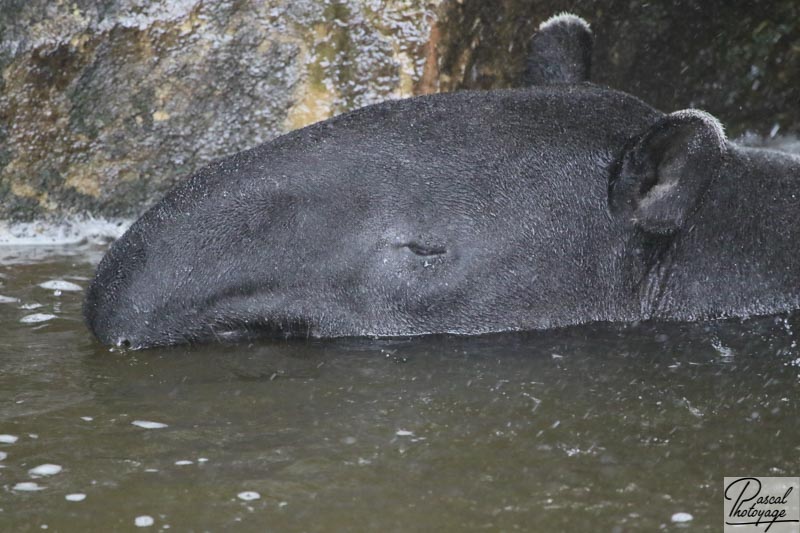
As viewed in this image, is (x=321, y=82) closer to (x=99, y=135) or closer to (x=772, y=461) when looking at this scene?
(x=99, y=135)

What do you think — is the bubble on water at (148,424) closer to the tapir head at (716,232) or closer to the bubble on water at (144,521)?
the bubble on water at (144,521)

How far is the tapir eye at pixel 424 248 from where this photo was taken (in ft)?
15.0

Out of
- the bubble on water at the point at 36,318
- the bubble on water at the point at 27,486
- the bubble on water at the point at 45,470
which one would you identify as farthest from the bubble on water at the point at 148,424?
the bubble on water at the point at 36,318

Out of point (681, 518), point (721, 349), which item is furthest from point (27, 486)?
point (721, 349)

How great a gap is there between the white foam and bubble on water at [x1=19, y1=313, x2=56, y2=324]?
156cm

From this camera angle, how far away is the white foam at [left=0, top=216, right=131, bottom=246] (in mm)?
6566

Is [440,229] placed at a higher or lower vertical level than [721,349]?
higher

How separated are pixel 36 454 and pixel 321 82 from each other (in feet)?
12.1

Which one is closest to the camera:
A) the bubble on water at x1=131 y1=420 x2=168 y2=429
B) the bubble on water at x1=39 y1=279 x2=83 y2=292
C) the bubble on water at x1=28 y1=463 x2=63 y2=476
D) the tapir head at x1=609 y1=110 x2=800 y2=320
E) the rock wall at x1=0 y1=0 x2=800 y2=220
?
the bubble on water at x1=28 y1=463 x2=63 y2=476

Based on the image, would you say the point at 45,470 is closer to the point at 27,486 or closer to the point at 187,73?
the point at 27,486

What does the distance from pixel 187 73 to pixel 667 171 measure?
3118 mm

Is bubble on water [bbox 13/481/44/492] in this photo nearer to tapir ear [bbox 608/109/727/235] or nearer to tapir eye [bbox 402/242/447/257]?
tapir eye [bbox 402/242/447/257]

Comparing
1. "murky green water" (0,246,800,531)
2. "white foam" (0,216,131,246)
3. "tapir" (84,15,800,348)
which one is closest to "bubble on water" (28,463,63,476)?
"murky green water" (0,246,800,531)

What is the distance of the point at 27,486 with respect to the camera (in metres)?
3.16
